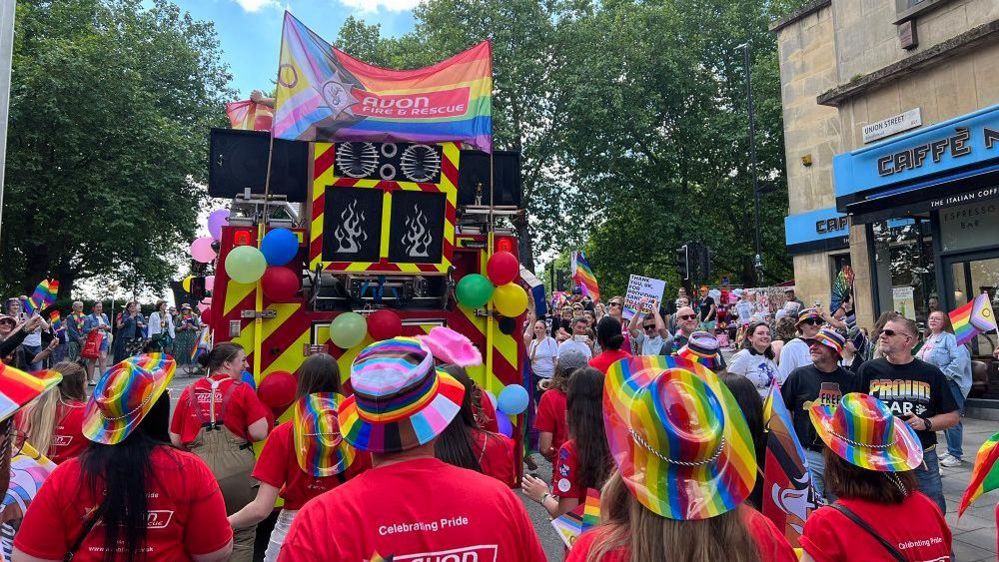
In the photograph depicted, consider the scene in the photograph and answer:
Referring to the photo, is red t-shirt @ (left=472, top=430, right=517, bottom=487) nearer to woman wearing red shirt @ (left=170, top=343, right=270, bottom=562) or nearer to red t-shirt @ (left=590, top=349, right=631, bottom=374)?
woman wearing red shirt @ (left=170, top=343, right=270, bottom=562)

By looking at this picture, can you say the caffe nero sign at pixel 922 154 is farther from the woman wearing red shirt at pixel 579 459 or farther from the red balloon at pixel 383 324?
the woman wearing red shirt at pixel 579 459

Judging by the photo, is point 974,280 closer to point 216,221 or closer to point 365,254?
point 365,254

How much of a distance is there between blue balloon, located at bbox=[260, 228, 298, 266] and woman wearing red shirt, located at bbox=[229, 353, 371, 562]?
234 centimetres

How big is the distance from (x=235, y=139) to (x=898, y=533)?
217 inches

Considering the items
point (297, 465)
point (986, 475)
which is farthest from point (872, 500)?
point (297, 465)

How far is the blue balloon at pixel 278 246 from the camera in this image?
538 cm

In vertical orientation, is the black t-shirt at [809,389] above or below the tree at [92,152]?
below

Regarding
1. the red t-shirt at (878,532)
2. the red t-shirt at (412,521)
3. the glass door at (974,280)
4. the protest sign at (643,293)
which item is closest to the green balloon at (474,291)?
the red t-shirt at (878,532)

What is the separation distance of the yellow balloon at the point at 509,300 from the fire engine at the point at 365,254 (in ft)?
0.36

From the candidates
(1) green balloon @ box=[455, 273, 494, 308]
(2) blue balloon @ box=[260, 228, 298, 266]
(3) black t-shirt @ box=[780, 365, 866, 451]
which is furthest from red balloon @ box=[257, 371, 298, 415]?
(3) black t-shirt @ box=[780, 365, 866, 451]

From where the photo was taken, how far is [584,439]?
326cm

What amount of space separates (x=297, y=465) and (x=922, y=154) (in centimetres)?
1227

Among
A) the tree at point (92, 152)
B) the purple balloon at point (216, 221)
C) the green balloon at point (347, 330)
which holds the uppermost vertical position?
the tree at point (92, 152)

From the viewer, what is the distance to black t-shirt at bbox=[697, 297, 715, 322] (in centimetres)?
1900
